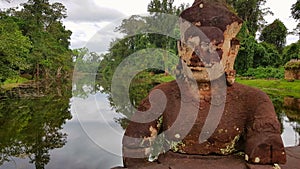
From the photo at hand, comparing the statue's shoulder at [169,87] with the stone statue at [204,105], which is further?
the statue's shoulder at [169,87]

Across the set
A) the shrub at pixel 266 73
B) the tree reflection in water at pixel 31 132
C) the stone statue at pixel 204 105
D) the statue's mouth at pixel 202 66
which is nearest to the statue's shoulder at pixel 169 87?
the stone statue at pixel 204 105

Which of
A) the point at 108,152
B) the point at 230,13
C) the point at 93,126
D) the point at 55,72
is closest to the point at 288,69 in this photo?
the point at 93,126

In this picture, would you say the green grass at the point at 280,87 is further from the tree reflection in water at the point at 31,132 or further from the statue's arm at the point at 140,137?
the statue's arm at the point at 140,137

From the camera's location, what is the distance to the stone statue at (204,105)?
2.53 metres

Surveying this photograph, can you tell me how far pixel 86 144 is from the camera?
8.56m

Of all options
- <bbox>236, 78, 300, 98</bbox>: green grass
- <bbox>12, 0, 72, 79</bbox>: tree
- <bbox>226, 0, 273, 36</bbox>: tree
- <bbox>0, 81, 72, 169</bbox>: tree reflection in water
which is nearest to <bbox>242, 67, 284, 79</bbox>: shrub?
<bbox>236, 78, 300, 98</bbox>: green grass

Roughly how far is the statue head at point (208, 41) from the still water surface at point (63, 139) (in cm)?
465

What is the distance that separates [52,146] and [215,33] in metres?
6.96

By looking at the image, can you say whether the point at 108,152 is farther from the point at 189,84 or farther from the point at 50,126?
the point at 189,84

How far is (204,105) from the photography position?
2.65 m

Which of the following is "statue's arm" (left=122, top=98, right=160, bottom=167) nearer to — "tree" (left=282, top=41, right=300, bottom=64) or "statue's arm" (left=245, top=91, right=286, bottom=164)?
"statue's arm" (left=245, top=91, right=286, bottom=164)

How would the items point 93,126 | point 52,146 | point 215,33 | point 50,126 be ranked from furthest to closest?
point 50,126
point 93,126
point 52,146
point 215,33

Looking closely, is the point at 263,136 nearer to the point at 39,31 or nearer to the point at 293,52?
the point at 293,52

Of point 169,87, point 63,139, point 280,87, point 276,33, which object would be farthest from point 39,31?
point 169,87
